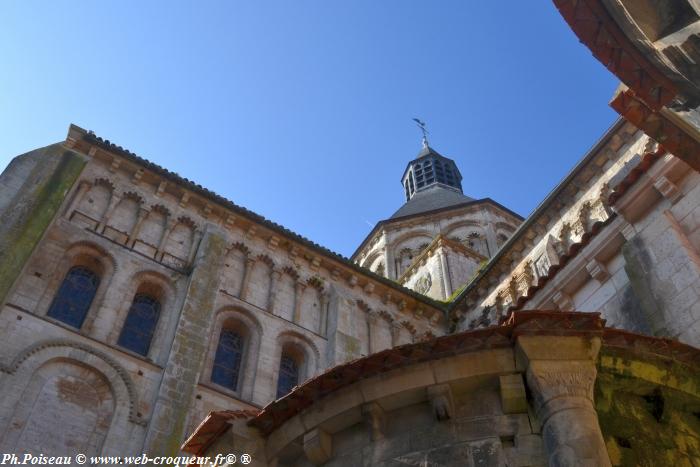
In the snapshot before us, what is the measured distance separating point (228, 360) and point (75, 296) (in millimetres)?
3713

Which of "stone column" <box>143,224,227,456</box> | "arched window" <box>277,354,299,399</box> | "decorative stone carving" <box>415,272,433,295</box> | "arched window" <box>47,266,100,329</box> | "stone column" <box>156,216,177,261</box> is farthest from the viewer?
"decorative stone carving" <box>415,272,433,295</box>

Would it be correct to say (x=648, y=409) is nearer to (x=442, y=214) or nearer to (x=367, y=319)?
(x=367, y=319)

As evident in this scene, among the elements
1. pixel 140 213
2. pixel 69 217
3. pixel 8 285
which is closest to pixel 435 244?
pixel 140 213

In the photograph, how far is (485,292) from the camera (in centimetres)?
2131

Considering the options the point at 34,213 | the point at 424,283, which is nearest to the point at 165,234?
the point at 34,213

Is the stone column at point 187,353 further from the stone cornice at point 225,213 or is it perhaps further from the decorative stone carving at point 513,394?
the decorative stone carving at point 513,394

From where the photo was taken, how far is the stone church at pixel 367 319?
6504 millimetres

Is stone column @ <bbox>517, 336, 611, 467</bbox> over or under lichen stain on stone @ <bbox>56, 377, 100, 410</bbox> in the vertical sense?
under

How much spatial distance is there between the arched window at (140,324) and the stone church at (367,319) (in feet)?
0.16

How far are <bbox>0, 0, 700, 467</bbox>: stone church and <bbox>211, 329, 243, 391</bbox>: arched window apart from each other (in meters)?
0.05

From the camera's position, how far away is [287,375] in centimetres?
1712

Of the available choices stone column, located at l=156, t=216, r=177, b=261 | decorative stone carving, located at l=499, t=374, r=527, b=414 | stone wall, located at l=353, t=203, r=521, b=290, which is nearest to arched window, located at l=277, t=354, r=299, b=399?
stone column, located at l=156, t=216, r=177, b=261

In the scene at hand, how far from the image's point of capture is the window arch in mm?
16625

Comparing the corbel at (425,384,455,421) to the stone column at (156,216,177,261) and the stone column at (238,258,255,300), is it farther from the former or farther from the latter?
the stone column at (156,216,177,261)
